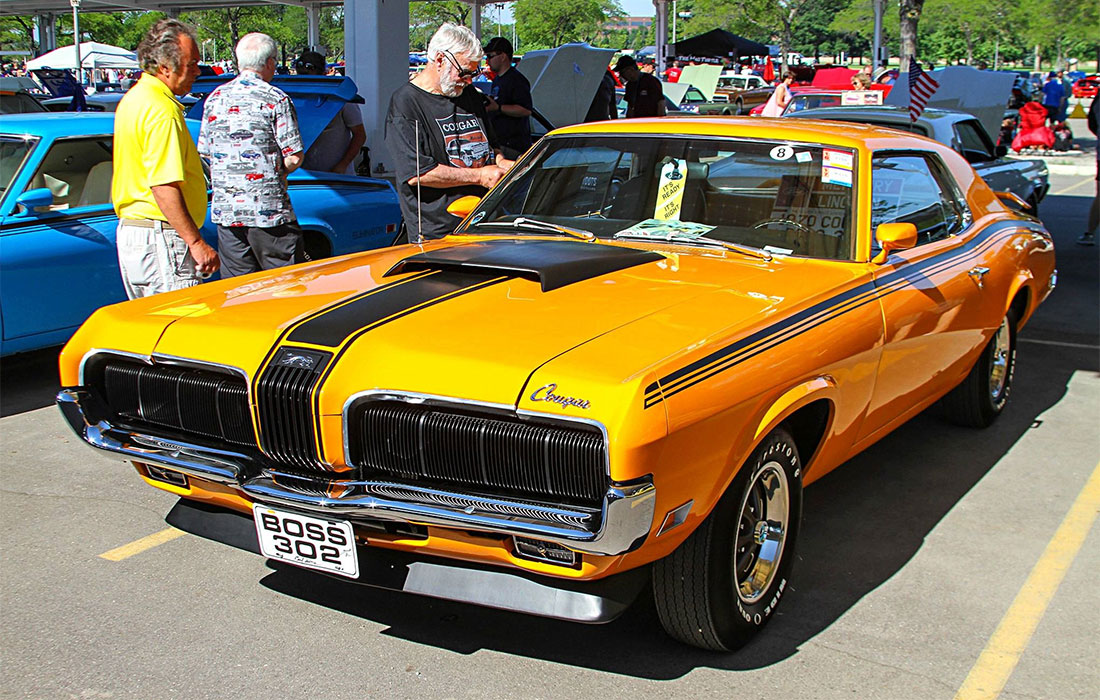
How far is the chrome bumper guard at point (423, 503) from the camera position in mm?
2611

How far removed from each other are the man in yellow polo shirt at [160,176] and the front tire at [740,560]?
289 cm

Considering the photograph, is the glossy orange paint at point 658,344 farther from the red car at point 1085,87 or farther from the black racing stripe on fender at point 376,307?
the red car at point 1085,87

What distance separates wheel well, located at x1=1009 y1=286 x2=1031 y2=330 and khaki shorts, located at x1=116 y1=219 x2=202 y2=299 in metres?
4.15

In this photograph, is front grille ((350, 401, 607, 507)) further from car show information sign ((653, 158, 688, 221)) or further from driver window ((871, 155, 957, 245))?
driver window ((871, 155, 957, 245))

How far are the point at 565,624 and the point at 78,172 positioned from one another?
4413 mm

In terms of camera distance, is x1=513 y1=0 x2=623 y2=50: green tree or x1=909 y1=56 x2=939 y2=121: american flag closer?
x1=909 y1=56 x2=939 y2=121: american flag

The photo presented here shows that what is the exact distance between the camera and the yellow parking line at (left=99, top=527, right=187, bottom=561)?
3.97 m

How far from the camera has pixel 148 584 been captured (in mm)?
3730

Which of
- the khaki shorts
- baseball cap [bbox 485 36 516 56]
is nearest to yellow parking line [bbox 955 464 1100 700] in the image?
the khaki shorts

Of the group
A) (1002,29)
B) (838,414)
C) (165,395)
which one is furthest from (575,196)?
(1002,29)

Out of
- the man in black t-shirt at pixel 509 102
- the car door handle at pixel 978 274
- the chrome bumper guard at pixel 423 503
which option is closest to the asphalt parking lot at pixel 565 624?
the chrome bumper guard at pixel 423 503

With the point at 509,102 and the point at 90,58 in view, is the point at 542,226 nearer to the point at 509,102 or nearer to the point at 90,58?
the point at 509,102

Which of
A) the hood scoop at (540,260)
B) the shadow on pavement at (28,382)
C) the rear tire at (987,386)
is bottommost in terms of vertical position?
the shadow on pavement at (28,382)

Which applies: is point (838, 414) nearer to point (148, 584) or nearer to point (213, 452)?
point (213, 452)
